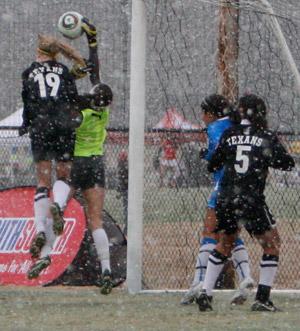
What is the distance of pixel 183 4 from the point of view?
37.5 ft

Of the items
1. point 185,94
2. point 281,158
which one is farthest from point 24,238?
point 281,158

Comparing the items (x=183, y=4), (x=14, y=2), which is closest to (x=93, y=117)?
(x=183, y=4)

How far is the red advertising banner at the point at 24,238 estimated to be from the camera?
1180cm

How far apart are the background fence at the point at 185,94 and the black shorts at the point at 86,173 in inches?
45.8

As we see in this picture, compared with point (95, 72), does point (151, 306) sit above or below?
below

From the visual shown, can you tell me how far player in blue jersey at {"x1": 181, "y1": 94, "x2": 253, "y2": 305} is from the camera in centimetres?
987

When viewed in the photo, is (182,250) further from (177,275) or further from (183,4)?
(183,4)

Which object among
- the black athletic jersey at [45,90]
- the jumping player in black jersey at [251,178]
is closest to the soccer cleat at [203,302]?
the jumping player in black jersey at [251,178]

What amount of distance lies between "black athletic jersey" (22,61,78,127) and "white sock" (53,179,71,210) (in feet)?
1.94

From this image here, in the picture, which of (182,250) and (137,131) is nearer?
(137,131)

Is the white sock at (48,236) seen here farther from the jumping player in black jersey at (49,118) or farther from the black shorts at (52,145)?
the black shorts at (52,145)

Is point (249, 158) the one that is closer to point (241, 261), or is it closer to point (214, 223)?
point (214, 223)

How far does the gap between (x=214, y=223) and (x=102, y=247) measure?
48.9 inches

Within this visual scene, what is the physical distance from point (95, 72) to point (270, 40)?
1.85 meters
